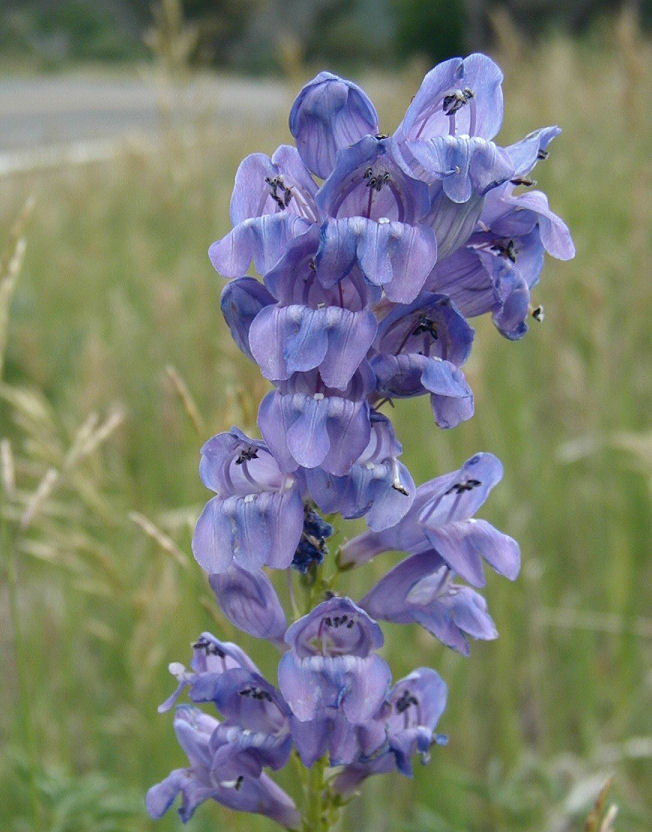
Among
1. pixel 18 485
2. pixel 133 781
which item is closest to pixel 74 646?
pixel 133 781

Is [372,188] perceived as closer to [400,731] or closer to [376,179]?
[376,179]

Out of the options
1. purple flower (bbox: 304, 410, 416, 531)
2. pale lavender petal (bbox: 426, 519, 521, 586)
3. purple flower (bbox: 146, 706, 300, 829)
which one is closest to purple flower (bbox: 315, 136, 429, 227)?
purple flower (bbox: 304, 410, 416, 531)

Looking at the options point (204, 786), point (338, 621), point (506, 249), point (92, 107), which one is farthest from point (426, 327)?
point (92, 107)

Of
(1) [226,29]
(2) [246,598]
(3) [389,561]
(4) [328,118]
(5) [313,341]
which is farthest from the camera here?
(1) [226,29]

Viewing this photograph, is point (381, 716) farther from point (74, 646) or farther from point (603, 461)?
point (603, 461)

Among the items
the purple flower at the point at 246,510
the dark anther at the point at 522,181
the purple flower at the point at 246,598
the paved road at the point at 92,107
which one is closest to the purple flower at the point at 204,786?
the purple flower at the point at 246,598

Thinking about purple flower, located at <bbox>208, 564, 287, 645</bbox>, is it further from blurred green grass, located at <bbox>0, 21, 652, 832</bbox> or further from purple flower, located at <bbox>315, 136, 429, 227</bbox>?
purple flower, located at <bbox>315, 136, 429, 227</bbox>
